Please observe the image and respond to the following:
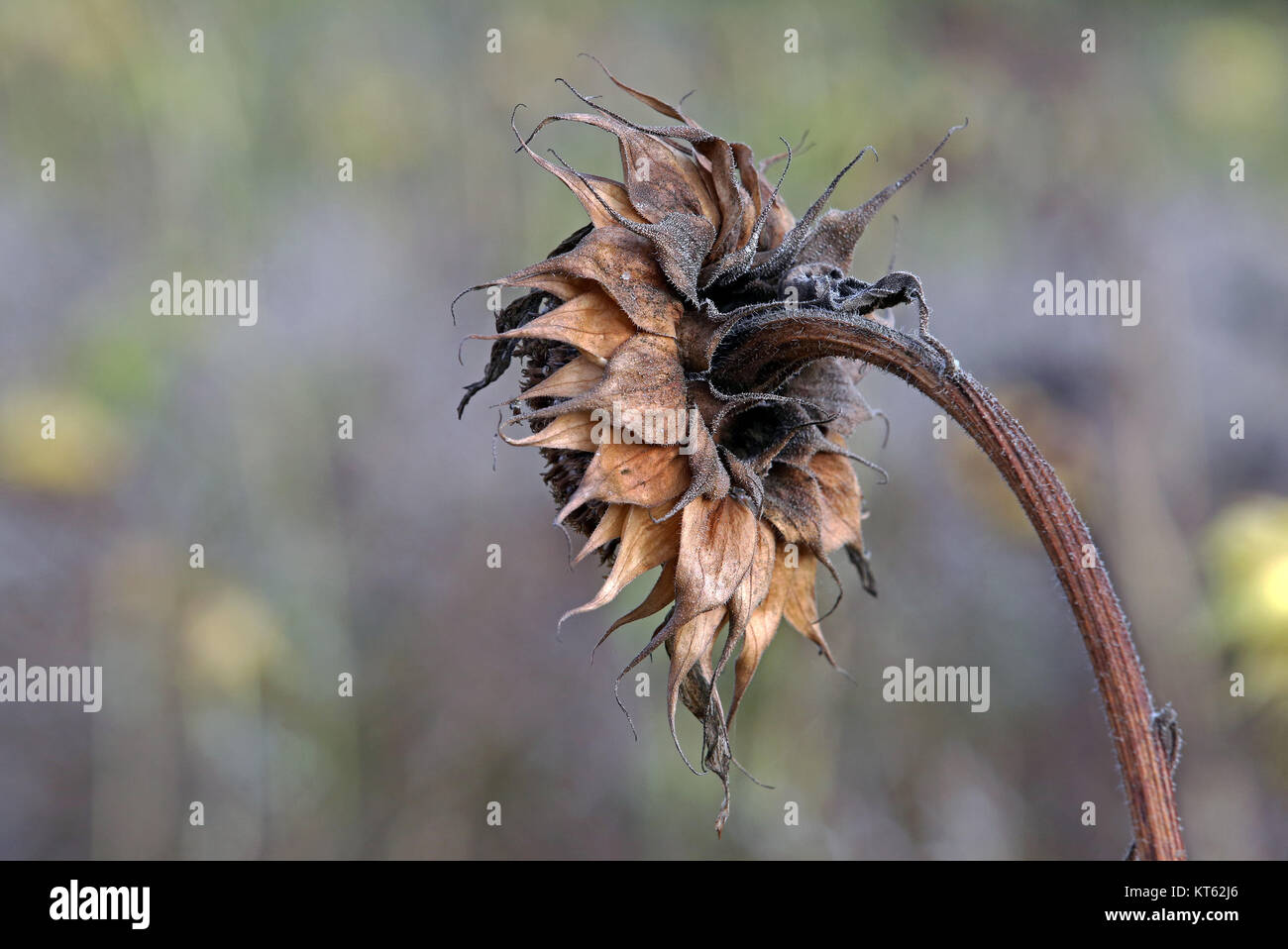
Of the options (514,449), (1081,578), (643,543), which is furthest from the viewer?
(514,449)

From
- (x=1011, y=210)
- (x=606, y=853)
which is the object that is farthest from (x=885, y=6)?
(x=606, y=853)

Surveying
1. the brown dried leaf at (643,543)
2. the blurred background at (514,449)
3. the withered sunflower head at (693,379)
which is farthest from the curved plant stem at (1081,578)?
the blurred background at (514,449)

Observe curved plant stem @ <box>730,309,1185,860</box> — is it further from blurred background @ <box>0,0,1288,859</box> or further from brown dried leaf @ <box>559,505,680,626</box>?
blurred background @ <box>0,0,1288,859</box>

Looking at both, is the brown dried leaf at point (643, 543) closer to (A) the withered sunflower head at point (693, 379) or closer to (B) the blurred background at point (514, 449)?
(A) the withered sunflower head at point (693, 379)

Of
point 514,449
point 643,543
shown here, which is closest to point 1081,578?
Answer: point 643,543

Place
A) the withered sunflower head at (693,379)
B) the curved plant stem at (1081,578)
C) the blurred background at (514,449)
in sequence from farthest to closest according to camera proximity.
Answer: the blurred background at (514,449), the withered sunflower head at (693,379), the curved plant stem at (1081,578)

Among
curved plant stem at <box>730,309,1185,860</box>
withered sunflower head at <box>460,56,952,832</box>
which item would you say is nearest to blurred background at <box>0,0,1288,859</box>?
withered sunflower head at <box>460,56,952,832</box>

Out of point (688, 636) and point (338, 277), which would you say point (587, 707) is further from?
point (688, 636)

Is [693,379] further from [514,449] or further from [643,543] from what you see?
[514,449]
